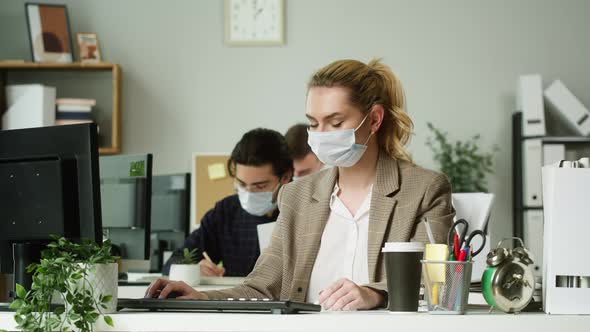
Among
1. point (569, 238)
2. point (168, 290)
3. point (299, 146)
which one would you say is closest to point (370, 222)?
point (168, 290)

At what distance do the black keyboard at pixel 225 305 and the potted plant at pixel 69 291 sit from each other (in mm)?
62

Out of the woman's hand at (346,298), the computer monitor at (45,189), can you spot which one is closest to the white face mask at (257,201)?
the computer monitor at (45,189)

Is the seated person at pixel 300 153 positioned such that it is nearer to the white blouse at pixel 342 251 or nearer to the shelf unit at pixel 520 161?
the shelf unit at pixel 520 161

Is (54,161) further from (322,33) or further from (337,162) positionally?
(322,33)

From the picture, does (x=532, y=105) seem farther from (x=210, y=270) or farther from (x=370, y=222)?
(x=370, y=222)

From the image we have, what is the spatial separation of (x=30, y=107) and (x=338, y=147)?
3.49m

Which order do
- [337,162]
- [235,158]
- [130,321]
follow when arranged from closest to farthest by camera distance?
[130,321] → [337,162] → [235,158]

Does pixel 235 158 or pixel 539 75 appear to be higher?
pixel 539 75

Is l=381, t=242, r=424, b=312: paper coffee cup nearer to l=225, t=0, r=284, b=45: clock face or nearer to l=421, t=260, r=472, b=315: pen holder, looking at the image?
l=421, t=260, r=472, b=315: pen holder

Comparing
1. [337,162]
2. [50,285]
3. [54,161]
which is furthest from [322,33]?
[50,285]

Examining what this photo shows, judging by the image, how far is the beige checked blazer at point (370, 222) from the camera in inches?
80.3

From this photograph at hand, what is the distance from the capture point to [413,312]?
144cm

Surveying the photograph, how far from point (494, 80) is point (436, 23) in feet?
1.71

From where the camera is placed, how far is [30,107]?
17.1ft
